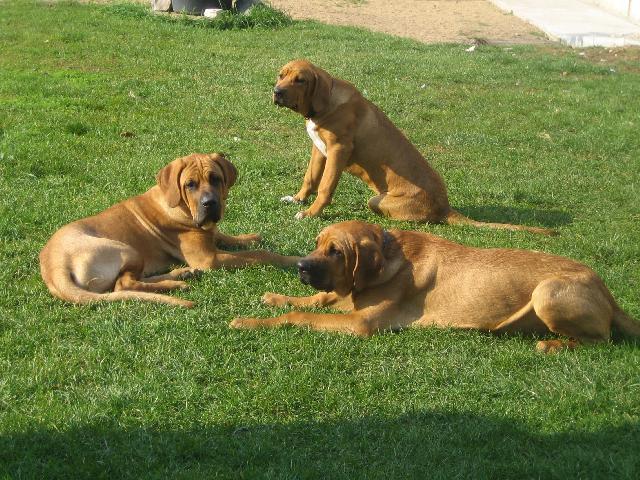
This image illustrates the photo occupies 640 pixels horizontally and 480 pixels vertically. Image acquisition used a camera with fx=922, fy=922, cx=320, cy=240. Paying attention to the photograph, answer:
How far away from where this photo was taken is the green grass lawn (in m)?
4.93

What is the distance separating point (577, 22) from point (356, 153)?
14618mm

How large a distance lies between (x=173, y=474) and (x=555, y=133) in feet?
31.4

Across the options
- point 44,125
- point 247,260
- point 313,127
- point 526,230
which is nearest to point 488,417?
point 247,260

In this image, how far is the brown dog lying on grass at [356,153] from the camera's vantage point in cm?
923

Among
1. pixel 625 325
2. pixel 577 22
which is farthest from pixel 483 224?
pixel 577 22

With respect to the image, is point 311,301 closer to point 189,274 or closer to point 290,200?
point 189,274

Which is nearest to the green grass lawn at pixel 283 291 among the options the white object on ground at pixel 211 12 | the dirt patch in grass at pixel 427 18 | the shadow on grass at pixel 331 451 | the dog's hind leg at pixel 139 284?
the shadow on grass at pixel 331 451

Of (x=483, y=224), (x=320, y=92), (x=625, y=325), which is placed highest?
(x=320, y=92)

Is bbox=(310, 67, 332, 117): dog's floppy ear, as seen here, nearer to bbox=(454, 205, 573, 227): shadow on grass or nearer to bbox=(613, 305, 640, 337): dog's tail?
bbox=(454, 205, 573, 227): shadow on grass

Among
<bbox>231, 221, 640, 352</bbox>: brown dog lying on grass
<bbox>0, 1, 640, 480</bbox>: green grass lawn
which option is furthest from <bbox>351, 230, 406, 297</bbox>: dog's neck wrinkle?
<bbox>0, 1, 640, 480</bbox>: green grass lawn

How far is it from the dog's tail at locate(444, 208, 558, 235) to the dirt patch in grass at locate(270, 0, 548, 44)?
37.3 ft

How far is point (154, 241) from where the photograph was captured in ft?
25.3

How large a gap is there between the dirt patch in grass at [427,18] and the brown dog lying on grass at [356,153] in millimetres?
10955

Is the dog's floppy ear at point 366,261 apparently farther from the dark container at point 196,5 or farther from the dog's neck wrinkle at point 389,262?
the dark container at point 196,5
